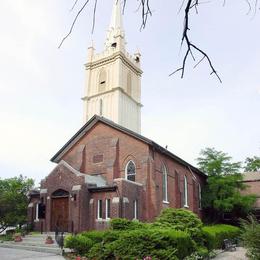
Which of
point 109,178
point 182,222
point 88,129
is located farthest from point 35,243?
point 88,129

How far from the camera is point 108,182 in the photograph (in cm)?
2881

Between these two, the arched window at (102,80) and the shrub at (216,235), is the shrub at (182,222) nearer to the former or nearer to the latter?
the shrub at (216,235)

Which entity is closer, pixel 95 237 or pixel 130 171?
pixel 95 237

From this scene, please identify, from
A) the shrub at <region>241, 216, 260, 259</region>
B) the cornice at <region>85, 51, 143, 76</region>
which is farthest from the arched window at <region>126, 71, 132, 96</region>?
the shrub at <region>241, 216, 260, 259</region>

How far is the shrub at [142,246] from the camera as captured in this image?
47.2 ft

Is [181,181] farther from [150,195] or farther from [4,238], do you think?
[4,238]

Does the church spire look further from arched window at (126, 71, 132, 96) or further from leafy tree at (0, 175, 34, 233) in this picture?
leafy tree at (0, 175, 34, 233)

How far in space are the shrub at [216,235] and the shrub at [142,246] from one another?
5.21m

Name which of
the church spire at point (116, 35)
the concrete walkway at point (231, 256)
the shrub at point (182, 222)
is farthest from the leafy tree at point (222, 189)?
the church spire at point (116, 35)

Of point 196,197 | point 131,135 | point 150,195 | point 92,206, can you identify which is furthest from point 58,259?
point 196,197

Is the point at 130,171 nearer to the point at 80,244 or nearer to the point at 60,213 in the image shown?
the point at 60,213

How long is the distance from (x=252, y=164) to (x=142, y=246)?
4546cm

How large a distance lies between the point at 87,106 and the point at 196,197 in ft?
89.0

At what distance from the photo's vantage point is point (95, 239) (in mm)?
18078
